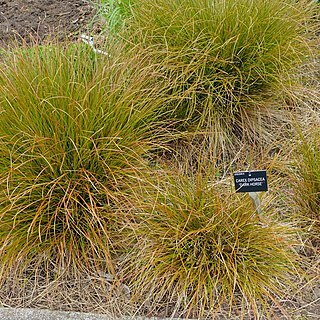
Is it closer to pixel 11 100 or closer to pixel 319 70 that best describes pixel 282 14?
pixel 319 70

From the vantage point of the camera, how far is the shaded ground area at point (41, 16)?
4277 mm

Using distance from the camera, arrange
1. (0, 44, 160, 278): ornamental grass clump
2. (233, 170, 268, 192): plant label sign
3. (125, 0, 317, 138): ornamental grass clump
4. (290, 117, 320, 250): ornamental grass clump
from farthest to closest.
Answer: (125, 0, 317, 138): ornamental grass clump → (290, 117, 320, 250): ornamental grass clump → (0, 44, 160, 278): ornamental grass clump → (233, 170, 268, 192): plant label sign

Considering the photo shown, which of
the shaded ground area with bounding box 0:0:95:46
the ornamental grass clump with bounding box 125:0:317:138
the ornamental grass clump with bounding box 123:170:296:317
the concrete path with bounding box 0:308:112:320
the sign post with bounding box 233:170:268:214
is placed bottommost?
the concrete path with bounding box 0:308:112:320

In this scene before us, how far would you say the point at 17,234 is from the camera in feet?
7.68

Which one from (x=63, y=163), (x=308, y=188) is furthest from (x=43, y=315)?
(x=308, y=188)

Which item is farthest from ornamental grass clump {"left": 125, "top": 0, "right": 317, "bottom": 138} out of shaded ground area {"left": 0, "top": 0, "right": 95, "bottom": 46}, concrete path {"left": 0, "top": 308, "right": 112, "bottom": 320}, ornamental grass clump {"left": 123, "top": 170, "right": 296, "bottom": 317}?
shaded ground area {"left": 0, "top": 0, "right": 95, "bottom": 46}

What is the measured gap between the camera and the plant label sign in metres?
2.12

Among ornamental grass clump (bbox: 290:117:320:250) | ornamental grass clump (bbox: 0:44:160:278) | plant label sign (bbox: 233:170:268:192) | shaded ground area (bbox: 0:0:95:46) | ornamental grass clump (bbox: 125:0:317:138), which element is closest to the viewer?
plant label sign (bbox: 233:170:268:192)

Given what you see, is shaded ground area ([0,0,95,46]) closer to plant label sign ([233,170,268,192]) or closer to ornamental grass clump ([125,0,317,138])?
ornamental grass clump ([125,0,317,138])

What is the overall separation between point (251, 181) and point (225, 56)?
3.48 ft

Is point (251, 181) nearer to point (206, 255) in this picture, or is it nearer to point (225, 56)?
point (206, 255)

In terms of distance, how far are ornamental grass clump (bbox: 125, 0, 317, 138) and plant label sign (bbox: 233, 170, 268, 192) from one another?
30.4 inches

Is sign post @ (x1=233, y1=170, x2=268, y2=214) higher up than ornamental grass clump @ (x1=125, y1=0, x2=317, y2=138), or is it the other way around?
ornamental grass clump @ (x1=125, y1=0, x2=317, y2=138)

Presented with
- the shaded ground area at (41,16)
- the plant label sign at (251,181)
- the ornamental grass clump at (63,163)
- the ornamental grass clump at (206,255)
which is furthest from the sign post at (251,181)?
the shaded ground area at (41,16)
